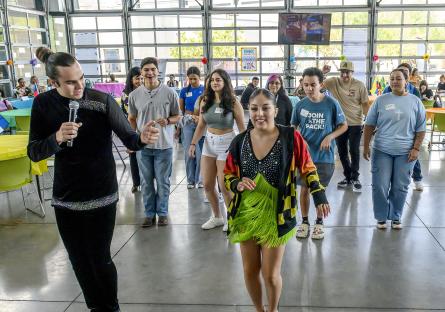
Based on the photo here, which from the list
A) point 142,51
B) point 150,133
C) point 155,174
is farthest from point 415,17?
point 150,133

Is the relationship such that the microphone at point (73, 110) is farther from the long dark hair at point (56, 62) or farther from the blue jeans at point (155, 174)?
the blue jeans at point (155, 174)

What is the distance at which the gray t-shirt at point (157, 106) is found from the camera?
4301 mm

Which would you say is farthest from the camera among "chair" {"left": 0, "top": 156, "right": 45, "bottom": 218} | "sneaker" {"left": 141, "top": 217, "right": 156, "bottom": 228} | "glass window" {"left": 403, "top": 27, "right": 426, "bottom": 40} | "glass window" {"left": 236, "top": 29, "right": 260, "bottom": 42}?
"glass window" {"left": 236, "top": 29, "right": 260, "bottom": 42}

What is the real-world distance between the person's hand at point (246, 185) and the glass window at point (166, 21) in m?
15.7

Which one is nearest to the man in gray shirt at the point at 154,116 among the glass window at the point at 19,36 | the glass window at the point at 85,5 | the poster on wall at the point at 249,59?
the poster on wall at the point at 249,59

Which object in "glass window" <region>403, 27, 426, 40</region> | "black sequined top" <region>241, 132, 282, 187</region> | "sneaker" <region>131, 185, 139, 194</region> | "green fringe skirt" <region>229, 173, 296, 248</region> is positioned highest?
"glass window" <region>403, 27, 426, 40</region>

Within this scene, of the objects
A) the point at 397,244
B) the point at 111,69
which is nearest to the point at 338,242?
the point at 397,244

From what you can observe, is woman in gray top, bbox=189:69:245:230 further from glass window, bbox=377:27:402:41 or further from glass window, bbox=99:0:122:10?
glass window, bbox=99:0:122:10

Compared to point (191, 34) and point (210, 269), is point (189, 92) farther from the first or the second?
point (191, 34)

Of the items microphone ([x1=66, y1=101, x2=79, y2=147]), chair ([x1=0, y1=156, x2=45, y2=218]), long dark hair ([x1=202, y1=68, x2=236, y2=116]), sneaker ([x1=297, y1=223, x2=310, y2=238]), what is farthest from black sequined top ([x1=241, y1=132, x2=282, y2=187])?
chair ([x1=0, y1=156, x2=45, y2=218])

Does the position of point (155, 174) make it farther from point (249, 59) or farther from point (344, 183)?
point (249, 59)

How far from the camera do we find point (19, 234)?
175 inches

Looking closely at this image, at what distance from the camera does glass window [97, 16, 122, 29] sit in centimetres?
1720

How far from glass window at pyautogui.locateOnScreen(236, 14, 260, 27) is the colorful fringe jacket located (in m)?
15.1
